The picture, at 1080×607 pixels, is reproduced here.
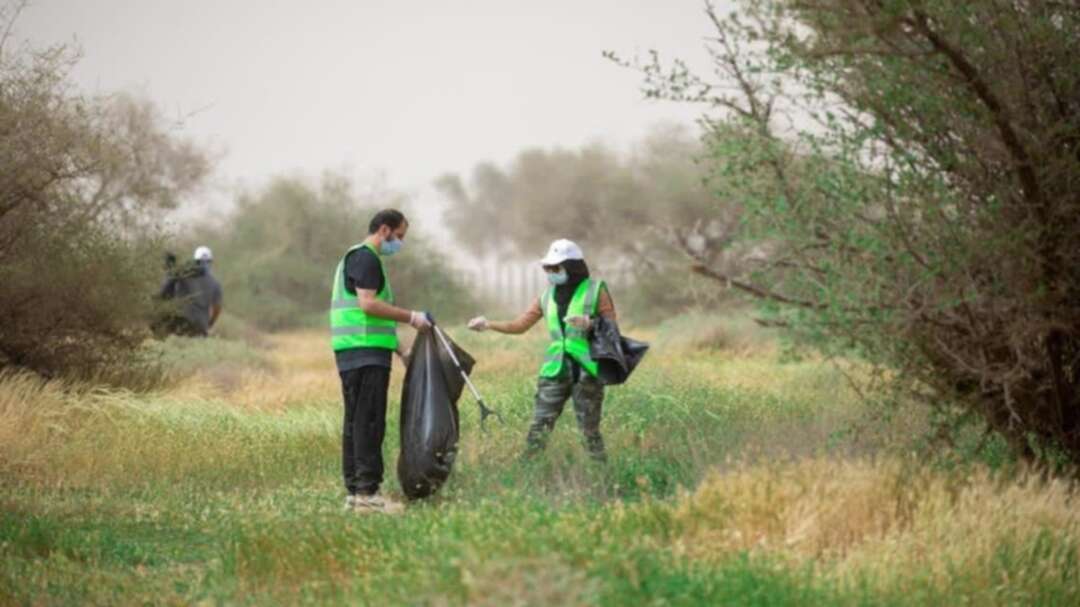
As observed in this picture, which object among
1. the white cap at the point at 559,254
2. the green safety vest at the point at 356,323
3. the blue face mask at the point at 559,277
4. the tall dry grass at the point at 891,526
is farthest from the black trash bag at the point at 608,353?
the tall dry grass at the point at 891,526

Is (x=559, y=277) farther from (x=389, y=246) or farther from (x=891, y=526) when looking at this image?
(x=891, y=526)

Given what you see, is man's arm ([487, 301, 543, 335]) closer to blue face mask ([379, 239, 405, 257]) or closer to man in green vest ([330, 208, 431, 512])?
man in green vest ([330, 208, 431, 512])

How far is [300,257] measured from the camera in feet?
131

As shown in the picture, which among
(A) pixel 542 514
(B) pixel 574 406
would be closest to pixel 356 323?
(B) pixel 574 406

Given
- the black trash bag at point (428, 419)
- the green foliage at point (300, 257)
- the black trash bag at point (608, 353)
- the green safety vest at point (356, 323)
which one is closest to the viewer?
the green safety vest at point (356, 323)

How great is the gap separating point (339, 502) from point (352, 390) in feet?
3.24

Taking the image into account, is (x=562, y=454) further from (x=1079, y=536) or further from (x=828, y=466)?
(x=1079, y=536)

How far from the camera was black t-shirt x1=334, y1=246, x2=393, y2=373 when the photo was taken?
10844mm

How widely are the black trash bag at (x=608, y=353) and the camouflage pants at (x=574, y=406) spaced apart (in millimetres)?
146

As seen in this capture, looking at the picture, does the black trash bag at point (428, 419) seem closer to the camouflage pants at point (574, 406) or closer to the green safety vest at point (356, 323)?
the green safety vest at point (356, 323)

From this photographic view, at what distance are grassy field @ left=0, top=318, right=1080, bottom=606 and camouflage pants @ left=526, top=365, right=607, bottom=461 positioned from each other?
0.53 feet

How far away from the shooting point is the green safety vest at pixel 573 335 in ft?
37.6

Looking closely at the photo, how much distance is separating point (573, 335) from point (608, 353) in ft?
1.04

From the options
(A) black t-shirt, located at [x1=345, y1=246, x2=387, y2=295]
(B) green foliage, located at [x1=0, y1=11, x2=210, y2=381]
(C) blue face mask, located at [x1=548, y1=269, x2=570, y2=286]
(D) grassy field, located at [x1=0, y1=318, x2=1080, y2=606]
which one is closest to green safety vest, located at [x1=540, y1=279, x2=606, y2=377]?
(C) blue face mask, located at [x1=548, y1=269, x2=570, y2=286]
